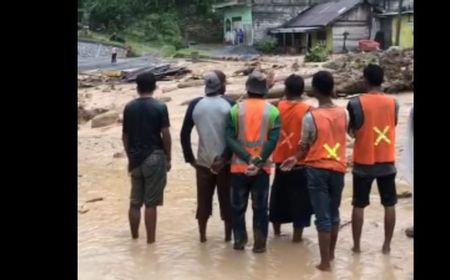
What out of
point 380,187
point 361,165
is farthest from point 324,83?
point 380,187

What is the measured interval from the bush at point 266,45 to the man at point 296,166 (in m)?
36.7

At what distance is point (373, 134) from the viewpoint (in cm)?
587

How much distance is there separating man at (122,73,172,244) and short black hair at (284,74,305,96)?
1274 mm

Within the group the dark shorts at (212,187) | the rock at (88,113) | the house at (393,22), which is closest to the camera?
the dark shorts at (212,187)

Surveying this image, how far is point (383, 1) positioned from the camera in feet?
143

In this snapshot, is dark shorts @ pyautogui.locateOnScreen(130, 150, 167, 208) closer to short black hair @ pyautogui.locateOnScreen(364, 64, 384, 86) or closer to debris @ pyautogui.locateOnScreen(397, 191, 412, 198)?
short black hair @ pyautogui.locateOnScreen(364, 64, 384, 86)

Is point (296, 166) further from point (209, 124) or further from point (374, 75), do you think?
point (374, 75)

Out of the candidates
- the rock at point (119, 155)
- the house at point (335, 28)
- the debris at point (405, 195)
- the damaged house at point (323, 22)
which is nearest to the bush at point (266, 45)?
the damaged house at point (323, 22)

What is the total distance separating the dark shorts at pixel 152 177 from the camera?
6453mm

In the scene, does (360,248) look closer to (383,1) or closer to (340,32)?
(340,32)

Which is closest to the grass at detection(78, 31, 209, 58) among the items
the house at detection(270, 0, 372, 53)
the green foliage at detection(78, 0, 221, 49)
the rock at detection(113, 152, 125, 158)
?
the green foliage at detection(78, 0, 221, 49)

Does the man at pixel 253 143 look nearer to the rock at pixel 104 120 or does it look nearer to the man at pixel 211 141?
the man at pixel 211 141

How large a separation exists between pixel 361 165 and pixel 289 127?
0.87 metres

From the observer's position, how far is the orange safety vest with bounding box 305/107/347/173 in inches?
224
